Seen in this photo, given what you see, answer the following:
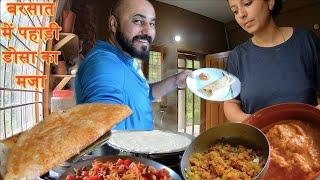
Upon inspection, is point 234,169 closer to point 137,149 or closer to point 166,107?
point 137,149

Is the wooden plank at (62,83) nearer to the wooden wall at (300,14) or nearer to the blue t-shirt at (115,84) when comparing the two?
the blue t-shirt at (115,84)

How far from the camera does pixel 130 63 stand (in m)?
1.27

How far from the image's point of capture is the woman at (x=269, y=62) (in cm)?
111

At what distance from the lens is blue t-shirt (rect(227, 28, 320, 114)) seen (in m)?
1.11

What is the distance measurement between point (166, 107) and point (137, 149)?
26cm

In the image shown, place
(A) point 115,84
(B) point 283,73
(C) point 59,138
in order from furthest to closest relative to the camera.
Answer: (A) point 115,84 → (B) point 283,73 → (C) point 59,138

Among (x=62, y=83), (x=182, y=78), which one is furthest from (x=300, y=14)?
(x=62, y=83)

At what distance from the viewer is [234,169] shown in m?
0.91

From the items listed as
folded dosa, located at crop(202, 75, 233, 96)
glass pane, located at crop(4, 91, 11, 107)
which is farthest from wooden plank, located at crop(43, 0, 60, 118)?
folded dosa, located at crop(202, 75, 233, 96)

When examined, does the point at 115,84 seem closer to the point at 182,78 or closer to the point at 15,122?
the point at 182,78

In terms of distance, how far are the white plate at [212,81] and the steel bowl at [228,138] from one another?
0.69 ft

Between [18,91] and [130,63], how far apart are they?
1.44 feet

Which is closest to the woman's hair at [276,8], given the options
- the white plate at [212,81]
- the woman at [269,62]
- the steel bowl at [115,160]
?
the woman at [269,62]

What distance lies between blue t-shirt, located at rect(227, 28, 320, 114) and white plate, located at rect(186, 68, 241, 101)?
27 millimetres
